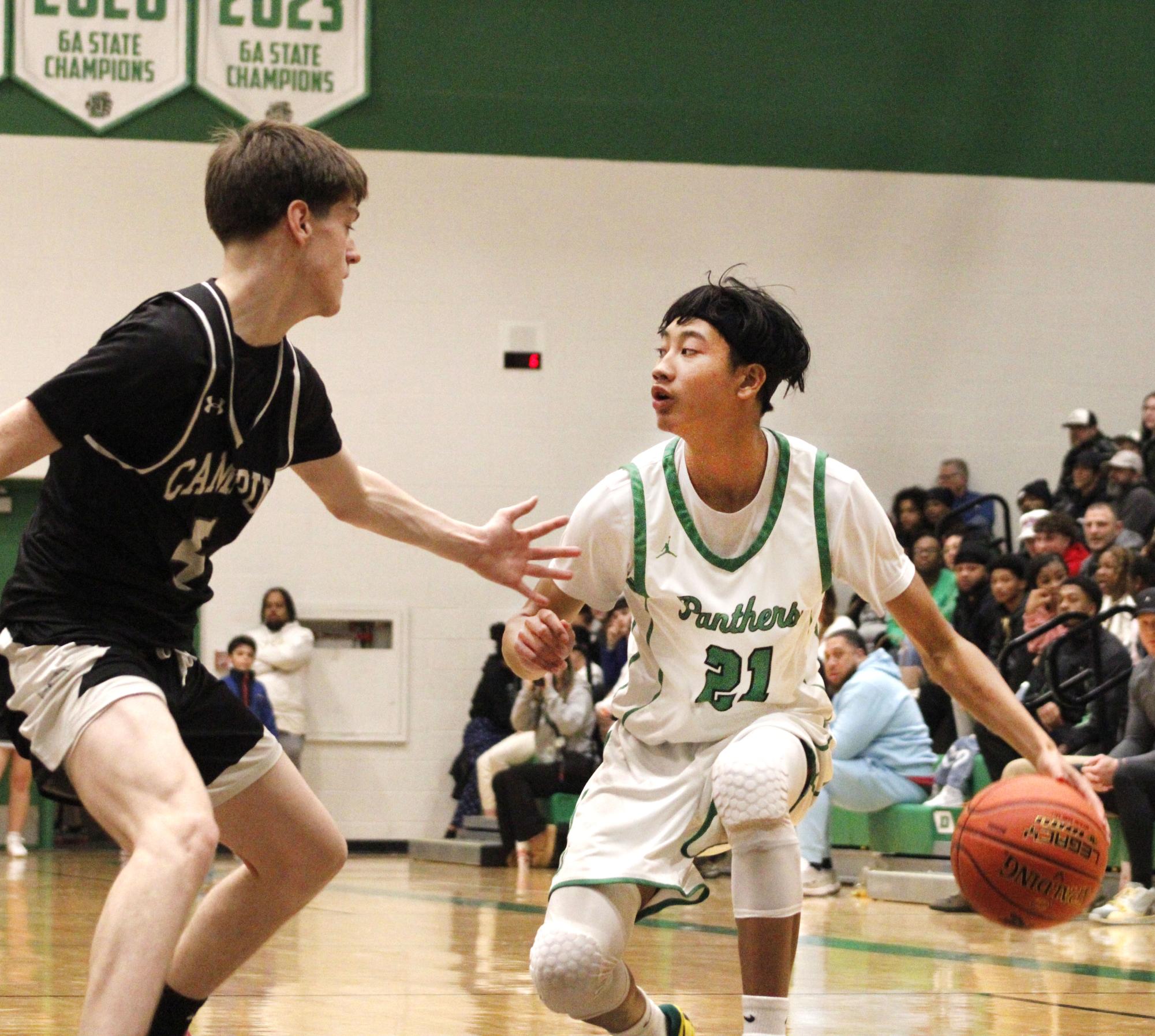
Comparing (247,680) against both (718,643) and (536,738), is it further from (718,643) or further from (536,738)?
(718,643)

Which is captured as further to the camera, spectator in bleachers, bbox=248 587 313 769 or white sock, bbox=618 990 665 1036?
spectator in bleachers, bbox=248 587 313 769

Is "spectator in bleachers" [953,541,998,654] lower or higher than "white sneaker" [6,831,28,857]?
higher

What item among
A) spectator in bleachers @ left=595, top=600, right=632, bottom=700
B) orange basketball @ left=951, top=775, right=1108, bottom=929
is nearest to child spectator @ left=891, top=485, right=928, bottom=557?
spectator in bleachers @ left=595, top=600, right=632, bottom=700

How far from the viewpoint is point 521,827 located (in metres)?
10.9

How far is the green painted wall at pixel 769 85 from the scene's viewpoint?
43.0 feet

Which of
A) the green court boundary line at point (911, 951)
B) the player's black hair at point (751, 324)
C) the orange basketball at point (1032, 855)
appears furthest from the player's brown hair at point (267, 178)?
the green court boundary line at point (911, 951)

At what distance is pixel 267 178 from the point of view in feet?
9.75

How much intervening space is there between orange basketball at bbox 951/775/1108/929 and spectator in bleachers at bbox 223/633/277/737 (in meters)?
8.82

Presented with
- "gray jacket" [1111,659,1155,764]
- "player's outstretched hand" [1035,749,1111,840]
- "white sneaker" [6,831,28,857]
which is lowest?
"white sneaker" [6,831,28,857]

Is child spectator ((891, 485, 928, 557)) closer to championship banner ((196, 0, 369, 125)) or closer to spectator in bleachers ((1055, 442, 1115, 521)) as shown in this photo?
spectator in bleachers ((1055, 442, 1115, 521))

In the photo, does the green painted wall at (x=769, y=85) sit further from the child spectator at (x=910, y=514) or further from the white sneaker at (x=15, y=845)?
the white sneaker at (x=15, y=845)

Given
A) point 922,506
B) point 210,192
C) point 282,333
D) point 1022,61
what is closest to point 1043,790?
point 282,333

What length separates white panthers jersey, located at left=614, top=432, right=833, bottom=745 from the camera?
11.3ft

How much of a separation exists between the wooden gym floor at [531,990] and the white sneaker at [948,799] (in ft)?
2.02
